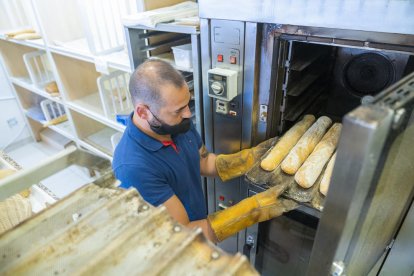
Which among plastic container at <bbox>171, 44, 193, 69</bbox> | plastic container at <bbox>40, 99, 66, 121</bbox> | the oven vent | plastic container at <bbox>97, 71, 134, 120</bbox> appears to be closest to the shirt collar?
plastic container at <bbox>171, 44, 193, 69</bbox>

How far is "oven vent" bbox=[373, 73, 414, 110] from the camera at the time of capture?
479 millimetres

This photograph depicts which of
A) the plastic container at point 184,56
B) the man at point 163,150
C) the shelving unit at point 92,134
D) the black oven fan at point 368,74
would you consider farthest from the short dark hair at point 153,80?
the shelving unit at point 92,134

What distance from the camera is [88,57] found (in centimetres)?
208

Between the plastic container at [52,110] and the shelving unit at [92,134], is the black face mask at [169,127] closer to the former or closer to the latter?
the shelving unit at [92,134]

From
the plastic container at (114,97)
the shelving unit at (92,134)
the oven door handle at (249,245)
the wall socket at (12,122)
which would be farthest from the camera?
the wall socket at (12,122)

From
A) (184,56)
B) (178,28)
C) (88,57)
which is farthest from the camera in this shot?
(88,57)

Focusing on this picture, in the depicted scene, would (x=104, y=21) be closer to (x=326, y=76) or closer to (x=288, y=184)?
(x=326, y=76)

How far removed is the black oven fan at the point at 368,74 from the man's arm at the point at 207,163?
88cm

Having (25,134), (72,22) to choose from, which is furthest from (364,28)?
(25,134)

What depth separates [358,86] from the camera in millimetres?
1556

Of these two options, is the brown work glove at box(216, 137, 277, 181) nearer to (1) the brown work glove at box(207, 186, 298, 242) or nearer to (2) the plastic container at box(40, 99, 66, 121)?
(1) the brown work glove at box(207, 186, 298, 242)

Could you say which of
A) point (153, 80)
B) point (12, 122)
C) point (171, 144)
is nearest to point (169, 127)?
point (171, 144)

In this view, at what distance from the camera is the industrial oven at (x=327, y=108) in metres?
0.50

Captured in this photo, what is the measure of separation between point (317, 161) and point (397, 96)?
2.38ft
